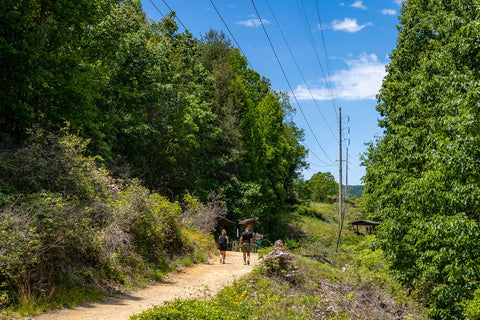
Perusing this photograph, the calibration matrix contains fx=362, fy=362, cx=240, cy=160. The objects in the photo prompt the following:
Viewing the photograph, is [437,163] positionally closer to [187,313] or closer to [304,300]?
[304,300]

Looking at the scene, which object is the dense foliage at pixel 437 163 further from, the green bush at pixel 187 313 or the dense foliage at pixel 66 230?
the dense foliage at pixel 66 230

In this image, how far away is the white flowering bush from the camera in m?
13.4

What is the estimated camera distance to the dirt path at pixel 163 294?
7492 mm

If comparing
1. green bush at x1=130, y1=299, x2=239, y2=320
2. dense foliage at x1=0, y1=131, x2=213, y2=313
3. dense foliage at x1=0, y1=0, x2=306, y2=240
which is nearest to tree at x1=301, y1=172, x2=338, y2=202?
dense foliage at x1=0, y1=0, x2=306, y2=240

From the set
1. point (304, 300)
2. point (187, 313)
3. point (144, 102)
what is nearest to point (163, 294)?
point (187, 313)

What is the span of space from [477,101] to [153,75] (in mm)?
20620

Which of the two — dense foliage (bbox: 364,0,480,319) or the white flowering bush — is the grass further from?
dense foliage (bbox: 364,0,480,319)

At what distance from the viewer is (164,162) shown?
29344 millimetres

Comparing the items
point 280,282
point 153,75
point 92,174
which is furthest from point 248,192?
point 92,174

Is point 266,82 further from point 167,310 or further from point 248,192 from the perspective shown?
point 167,310

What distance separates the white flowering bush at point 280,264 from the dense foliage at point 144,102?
7683mm

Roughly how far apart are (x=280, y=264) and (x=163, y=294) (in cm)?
493

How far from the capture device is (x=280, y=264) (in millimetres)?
13633

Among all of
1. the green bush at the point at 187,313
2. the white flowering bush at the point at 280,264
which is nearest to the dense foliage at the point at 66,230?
the green bush at the point at 187,313
